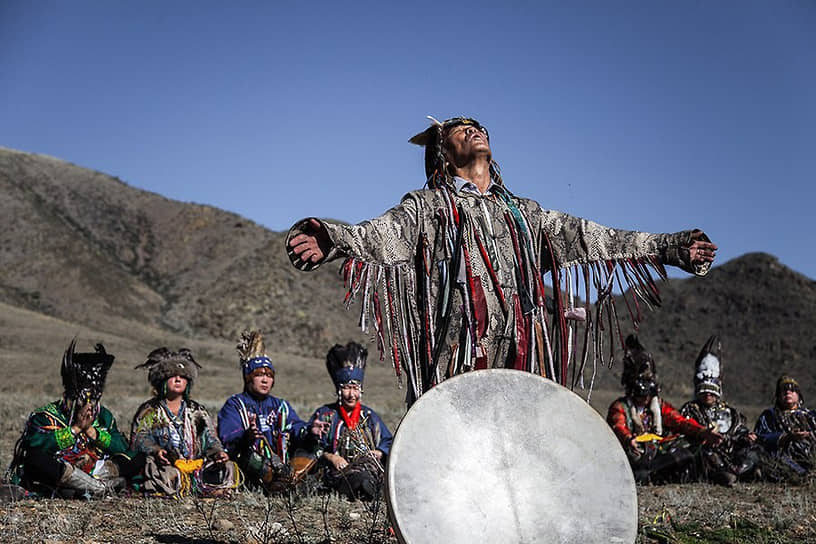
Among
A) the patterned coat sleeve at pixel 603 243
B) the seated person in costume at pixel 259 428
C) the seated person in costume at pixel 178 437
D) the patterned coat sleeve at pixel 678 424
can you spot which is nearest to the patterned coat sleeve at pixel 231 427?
the seated person in costume at pixel 259 428

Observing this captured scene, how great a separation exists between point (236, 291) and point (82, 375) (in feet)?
112

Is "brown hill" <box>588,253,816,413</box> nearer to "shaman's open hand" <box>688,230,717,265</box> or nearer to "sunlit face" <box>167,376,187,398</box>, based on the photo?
"sunlit face" <box>167,376,187,398</box>

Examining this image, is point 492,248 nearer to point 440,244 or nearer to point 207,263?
point 440,244

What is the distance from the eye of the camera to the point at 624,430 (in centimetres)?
687

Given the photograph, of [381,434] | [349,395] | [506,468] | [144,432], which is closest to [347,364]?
[349,395]

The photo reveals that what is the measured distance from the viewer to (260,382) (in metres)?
6.34

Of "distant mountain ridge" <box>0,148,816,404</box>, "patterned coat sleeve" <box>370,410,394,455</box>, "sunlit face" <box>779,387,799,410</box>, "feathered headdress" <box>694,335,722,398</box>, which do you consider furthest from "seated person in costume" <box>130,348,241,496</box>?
"distant mountain ridge" <box>0,148,816,404</box>

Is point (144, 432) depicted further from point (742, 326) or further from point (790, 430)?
point (742, 326)

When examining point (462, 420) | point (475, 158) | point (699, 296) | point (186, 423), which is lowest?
point (186, 423)

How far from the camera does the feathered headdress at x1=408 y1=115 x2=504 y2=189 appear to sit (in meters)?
3.70

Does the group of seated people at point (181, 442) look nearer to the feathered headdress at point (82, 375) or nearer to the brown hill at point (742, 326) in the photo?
the feathered headdress at point (82, 375)

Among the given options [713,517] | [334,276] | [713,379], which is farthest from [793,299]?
[713,517]

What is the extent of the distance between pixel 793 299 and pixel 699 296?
4393mm

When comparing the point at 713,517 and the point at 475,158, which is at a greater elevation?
the point at 475,158
